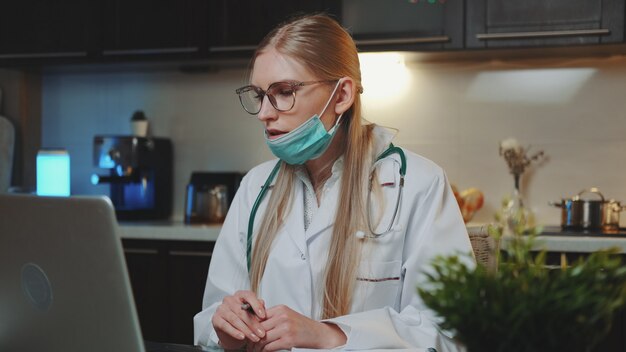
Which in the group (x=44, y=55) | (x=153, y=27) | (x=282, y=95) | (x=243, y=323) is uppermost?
(x=153, y=27)

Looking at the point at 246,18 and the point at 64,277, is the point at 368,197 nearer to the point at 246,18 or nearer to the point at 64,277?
the point at 64,277

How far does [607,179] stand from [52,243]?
2551 millimetres

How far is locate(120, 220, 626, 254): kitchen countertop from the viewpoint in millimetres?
2537

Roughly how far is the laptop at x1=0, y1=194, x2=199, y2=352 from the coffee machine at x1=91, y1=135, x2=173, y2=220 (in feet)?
7.52

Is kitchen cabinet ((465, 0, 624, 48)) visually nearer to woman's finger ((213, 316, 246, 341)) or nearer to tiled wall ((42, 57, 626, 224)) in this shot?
tiled wall ((42, 57, 626, 224))

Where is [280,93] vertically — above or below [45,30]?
below

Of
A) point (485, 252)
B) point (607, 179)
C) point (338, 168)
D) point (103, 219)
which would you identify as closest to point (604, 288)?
point (103, 219)

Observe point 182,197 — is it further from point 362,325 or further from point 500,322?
point 500,322

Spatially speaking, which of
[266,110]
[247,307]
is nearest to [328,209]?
[266,110]

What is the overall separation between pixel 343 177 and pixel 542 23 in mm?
1509

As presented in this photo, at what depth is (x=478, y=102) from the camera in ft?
10.2

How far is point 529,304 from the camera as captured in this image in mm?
653

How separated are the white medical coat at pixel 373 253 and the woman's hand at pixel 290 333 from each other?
0.16 metres

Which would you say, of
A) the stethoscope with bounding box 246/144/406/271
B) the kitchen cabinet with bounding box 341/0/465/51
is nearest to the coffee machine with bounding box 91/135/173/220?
the kitchen cabinet with bounding box 341/0/465/51
